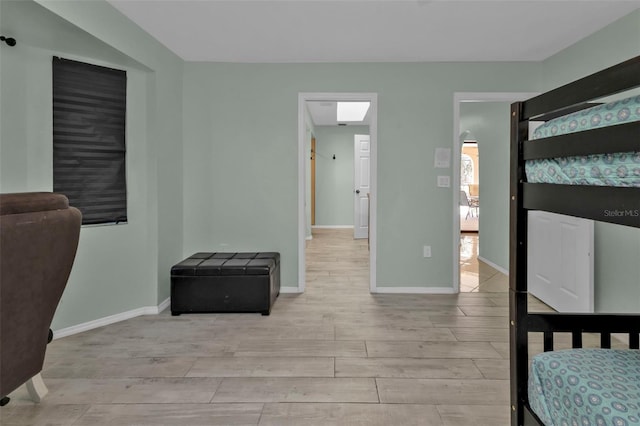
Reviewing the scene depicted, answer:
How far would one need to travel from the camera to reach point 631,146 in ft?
2.94

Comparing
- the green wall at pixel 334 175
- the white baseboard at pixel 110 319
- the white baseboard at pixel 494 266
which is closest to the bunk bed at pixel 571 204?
the white baseboard at pixel 110 319

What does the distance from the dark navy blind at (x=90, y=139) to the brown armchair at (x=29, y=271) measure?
135cm

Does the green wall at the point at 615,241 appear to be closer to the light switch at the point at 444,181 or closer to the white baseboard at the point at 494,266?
the light switch at the point at 444,181

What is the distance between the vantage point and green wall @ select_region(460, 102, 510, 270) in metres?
4.69

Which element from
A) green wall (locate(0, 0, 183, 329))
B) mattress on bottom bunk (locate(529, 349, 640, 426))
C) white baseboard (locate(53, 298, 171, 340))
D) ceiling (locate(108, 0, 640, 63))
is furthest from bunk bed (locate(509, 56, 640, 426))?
white baseboard (locate(53, 298, 171, 340))

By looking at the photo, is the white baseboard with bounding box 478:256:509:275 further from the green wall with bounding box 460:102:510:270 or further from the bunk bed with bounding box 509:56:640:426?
the bunk bed with bounding box 509:56:640:426

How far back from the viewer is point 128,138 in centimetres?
320

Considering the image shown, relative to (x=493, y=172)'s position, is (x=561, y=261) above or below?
below

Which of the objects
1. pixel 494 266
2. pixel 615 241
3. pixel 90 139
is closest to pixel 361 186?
pixel 494 266

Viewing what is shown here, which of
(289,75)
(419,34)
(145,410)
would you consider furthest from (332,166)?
(145,410)

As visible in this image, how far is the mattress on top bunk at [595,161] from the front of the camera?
36.7 inches

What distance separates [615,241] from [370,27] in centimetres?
244

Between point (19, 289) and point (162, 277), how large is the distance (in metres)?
1.93

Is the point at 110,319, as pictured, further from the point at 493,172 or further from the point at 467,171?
the point at 467,171
